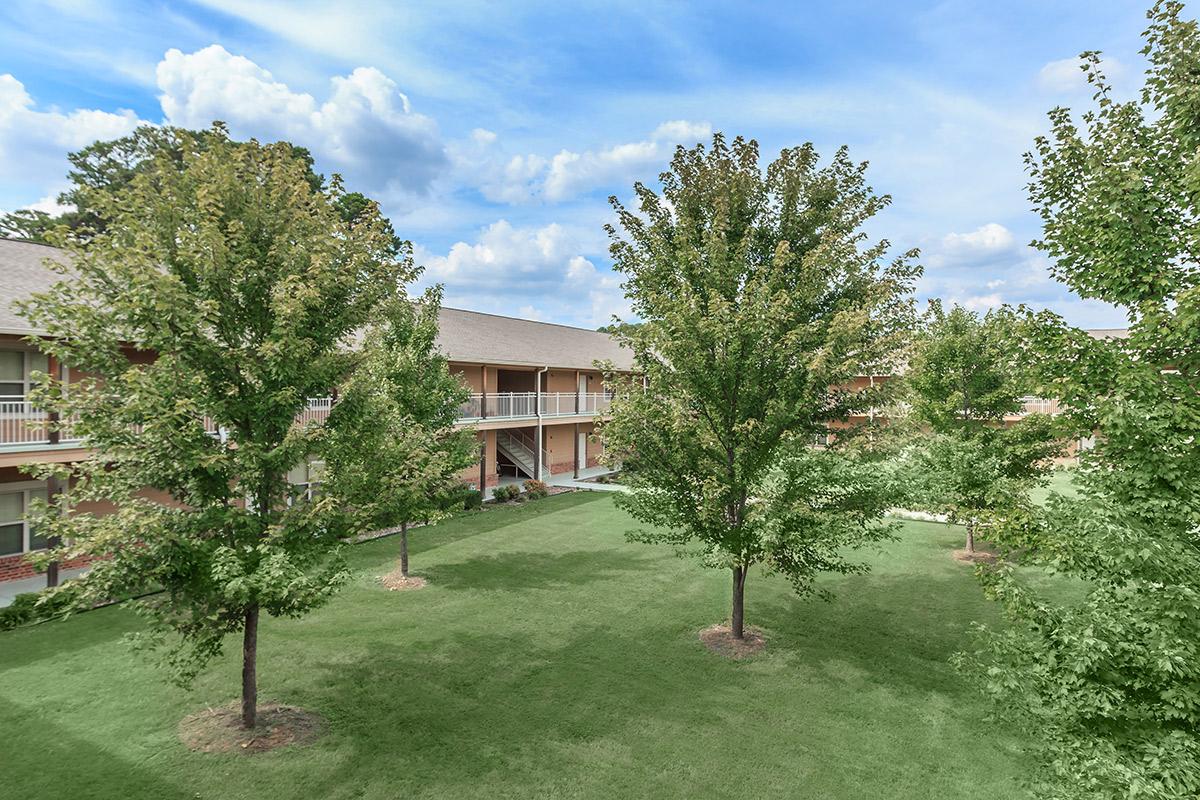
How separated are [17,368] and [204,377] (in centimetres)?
1133

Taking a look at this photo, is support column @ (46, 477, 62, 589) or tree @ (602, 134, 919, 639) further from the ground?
tree @ (602, 134, 919, 639)

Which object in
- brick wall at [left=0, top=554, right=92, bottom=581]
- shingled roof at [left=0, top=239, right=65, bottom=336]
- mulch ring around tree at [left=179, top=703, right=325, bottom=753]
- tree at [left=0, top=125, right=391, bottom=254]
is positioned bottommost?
mulch ring around tree at [left=179, top=703, right=325, bottom=753]

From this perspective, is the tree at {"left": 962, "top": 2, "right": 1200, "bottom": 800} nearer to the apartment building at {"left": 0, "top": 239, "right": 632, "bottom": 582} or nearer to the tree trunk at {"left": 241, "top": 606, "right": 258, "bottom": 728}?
the apartment building at {"left": 0, "top": 239, "right": 632, "bottom": 582}

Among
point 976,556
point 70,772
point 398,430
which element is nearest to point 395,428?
point 398,430

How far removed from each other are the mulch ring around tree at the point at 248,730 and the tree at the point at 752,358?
6.08 m

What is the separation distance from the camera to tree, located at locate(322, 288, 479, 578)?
8.55 meters

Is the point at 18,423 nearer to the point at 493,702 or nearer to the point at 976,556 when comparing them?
the point at 493,702

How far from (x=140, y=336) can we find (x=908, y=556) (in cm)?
1901

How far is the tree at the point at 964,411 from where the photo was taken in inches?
557

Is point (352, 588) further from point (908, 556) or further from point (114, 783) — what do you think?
point (908, 556)

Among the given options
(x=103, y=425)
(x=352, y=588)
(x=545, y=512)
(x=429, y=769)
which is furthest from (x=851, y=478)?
(x=545, y=512)

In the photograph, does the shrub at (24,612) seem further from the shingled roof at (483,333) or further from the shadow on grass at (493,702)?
the shadow on grass at (493,702)

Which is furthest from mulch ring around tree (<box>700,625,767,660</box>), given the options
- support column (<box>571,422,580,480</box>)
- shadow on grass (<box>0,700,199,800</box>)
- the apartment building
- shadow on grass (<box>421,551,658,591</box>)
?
support column (<box>571,422,580,480</box>)

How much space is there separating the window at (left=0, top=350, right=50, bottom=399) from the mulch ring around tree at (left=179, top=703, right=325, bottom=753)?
Result: 1053cm
